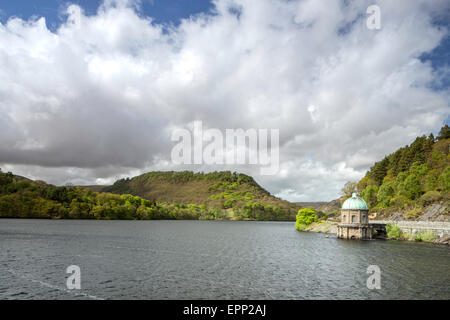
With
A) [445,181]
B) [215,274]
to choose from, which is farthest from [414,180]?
[215,274]

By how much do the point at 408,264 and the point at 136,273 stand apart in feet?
136

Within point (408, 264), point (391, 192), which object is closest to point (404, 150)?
point (391, 192)

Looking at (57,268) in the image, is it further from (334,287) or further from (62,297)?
(334,287)

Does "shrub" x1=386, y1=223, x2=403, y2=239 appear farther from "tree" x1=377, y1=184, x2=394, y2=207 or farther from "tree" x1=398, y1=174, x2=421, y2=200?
"tree" x1=377, y1=184, x2=394, y2=207

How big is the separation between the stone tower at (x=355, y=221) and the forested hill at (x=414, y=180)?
21954 millimetres

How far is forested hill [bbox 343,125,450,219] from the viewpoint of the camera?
109394 millimetres

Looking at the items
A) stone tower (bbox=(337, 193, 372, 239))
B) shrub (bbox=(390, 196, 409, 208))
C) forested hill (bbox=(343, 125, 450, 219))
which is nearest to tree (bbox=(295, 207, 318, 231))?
forested hill (bbox=(343, 125, 450, 219))

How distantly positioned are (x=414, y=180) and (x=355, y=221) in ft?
149

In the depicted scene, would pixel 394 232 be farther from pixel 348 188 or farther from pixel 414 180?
pixel 348 188

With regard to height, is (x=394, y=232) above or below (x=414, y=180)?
below

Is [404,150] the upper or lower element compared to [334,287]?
upper

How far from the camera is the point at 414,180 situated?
124 m

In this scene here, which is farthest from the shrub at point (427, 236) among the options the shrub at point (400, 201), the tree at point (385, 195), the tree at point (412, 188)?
the tree at point (385, 195)
